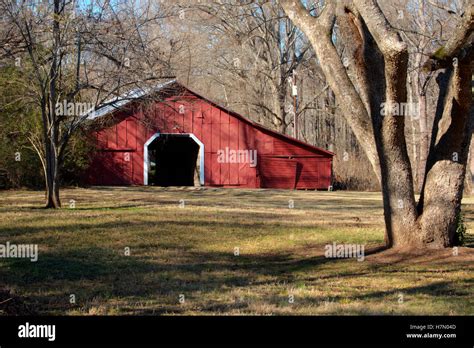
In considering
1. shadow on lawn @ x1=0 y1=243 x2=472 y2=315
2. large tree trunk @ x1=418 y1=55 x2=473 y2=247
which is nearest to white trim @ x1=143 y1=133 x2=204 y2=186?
shadow on lawn @ x1=0 y1=243 x2=472 y2=315

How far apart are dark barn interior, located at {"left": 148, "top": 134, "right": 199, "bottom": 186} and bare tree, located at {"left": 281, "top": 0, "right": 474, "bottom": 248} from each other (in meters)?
26.4

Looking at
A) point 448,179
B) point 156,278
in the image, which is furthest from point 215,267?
point 448,179

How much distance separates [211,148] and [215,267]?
78.5 feet

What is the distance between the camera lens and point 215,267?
1166 centimetres

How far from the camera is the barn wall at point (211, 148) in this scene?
34844 mm

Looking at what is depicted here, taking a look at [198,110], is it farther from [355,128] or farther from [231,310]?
[231,310]

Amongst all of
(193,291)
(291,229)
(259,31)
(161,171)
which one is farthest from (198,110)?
(193,291)

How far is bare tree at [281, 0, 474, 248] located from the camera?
11.5 m

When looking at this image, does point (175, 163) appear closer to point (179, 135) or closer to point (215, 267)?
point (179, 135)

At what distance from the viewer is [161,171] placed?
134ft

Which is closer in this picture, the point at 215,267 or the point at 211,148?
the point at 215,267

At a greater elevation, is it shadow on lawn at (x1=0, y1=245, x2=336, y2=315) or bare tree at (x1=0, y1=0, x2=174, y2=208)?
bare tree at (x1=0, y1=0, x2=174, y2=208)

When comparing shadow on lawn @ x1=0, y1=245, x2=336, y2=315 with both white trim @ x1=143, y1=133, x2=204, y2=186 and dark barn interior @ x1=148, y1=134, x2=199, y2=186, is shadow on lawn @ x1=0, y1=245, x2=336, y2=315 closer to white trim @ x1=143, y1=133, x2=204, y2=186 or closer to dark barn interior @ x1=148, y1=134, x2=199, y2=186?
white trim @ x1=143, y1=133, x2=204, y2=186

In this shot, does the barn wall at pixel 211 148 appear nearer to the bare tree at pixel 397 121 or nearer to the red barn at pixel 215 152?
the red barn at pixel 215 152
